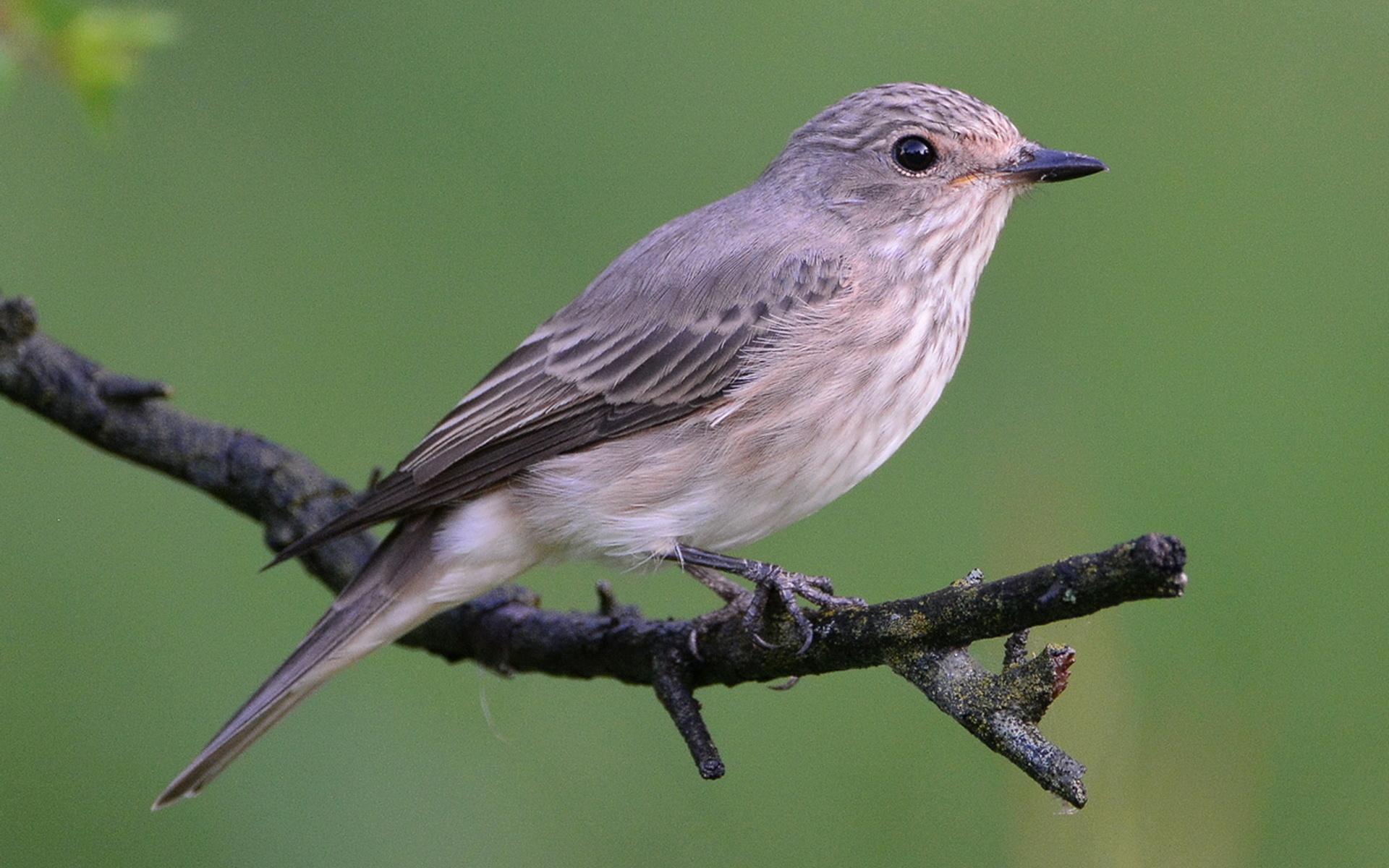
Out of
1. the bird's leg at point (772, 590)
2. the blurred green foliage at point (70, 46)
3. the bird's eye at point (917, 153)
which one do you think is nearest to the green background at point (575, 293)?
the bird's leg at point (772, 590)

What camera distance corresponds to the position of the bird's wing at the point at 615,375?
3.60 meters

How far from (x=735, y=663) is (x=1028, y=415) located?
185cm

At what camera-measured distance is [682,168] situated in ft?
18.2

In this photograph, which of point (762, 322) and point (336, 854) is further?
point (336, 854)

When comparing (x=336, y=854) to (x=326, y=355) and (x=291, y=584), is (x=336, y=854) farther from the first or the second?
(x=326, y=355)

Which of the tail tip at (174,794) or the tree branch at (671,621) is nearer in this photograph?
the tree branch at (671,621)

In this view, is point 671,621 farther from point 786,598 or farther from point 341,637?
point 341,637

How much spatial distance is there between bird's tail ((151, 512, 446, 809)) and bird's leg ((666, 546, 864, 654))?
2.39ft

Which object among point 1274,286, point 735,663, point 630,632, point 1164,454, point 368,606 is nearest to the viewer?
point 735,663

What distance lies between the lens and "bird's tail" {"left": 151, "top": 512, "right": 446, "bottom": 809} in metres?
3.59

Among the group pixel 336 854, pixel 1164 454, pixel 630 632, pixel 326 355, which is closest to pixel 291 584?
pixel 326 355

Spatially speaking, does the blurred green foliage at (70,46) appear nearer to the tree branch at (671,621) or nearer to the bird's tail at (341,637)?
the tree branch at (671,621)

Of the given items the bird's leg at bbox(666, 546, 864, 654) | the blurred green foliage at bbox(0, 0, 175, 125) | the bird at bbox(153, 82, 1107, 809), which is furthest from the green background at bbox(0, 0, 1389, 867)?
the blurred green foliage at bbox(0, 0, 175, 125)

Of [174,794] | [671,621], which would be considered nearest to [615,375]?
[671,621]
